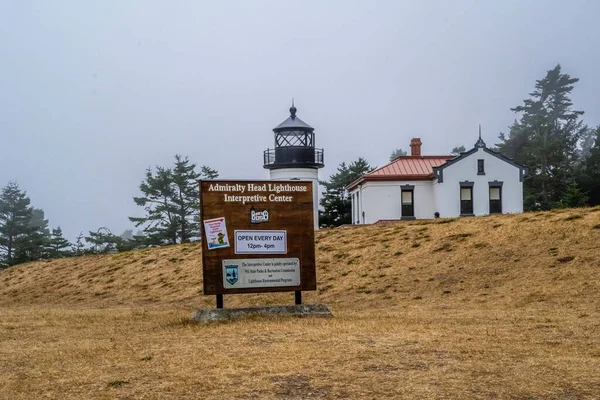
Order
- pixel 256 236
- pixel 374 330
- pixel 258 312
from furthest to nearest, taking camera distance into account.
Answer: pixel 256 236 → pixel 258 312 → pixel 374 330

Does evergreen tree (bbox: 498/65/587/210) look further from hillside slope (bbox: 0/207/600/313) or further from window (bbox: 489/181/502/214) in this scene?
hillside slope (bbox: 0/207/600/313)

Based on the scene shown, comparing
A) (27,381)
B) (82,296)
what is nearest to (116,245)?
(82,296)

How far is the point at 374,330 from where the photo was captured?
11.9 meters

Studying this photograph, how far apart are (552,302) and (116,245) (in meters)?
52.3

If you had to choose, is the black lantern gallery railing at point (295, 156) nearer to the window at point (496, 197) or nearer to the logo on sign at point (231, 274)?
the window at point (496, 197)

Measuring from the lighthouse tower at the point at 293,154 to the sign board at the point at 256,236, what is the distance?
31761 millimetres

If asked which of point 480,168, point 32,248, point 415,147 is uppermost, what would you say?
point 415,147

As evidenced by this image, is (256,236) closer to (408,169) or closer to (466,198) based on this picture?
(466,198)

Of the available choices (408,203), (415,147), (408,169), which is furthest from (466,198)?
(415,147)

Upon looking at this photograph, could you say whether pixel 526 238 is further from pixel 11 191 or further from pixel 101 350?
pixel 11 191

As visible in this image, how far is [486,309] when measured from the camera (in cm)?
1583

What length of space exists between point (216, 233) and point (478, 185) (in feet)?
116

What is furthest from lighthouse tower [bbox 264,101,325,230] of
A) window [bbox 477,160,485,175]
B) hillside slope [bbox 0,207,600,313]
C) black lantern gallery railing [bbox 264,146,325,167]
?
hillside slope [bbox 0,207,600,313]

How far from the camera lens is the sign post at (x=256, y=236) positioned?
49.1 feet
